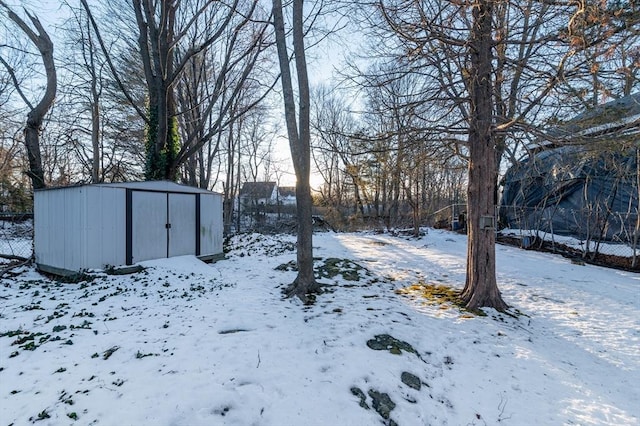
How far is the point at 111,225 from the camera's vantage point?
254 inches

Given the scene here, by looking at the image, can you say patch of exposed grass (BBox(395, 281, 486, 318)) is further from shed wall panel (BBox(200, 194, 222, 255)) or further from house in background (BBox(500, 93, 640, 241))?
shed wall panel (BBox(200, 194, 222, 255))

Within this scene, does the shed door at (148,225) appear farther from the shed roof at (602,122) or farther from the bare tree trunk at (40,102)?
the shed roof at (602,122)

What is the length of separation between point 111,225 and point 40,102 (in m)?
4.84

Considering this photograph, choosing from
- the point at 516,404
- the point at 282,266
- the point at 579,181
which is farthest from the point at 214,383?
the point at 579,181

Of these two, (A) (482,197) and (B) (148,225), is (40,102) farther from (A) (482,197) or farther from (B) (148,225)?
(A) (482,197)

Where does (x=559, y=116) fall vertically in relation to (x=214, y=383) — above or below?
above

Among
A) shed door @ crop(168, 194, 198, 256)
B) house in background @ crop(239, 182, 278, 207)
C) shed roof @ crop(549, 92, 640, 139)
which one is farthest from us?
house in background @ crop(239, 182, 278, 207)

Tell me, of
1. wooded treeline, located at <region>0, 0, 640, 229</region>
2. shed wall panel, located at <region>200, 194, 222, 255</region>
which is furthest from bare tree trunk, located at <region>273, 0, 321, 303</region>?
shed wall panel, located at <region>200, 194, 222, 255</region>

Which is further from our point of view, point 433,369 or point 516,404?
point 433,369

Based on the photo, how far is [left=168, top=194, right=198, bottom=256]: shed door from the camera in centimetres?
770

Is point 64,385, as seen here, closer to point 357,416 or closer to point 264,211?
point 357,416

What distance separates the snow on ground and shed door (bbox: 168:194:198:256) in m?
2.05

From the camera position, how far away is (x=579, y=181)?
9719 millimetres

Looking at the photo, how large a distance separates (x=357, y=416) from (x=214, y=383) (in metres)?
1.12
